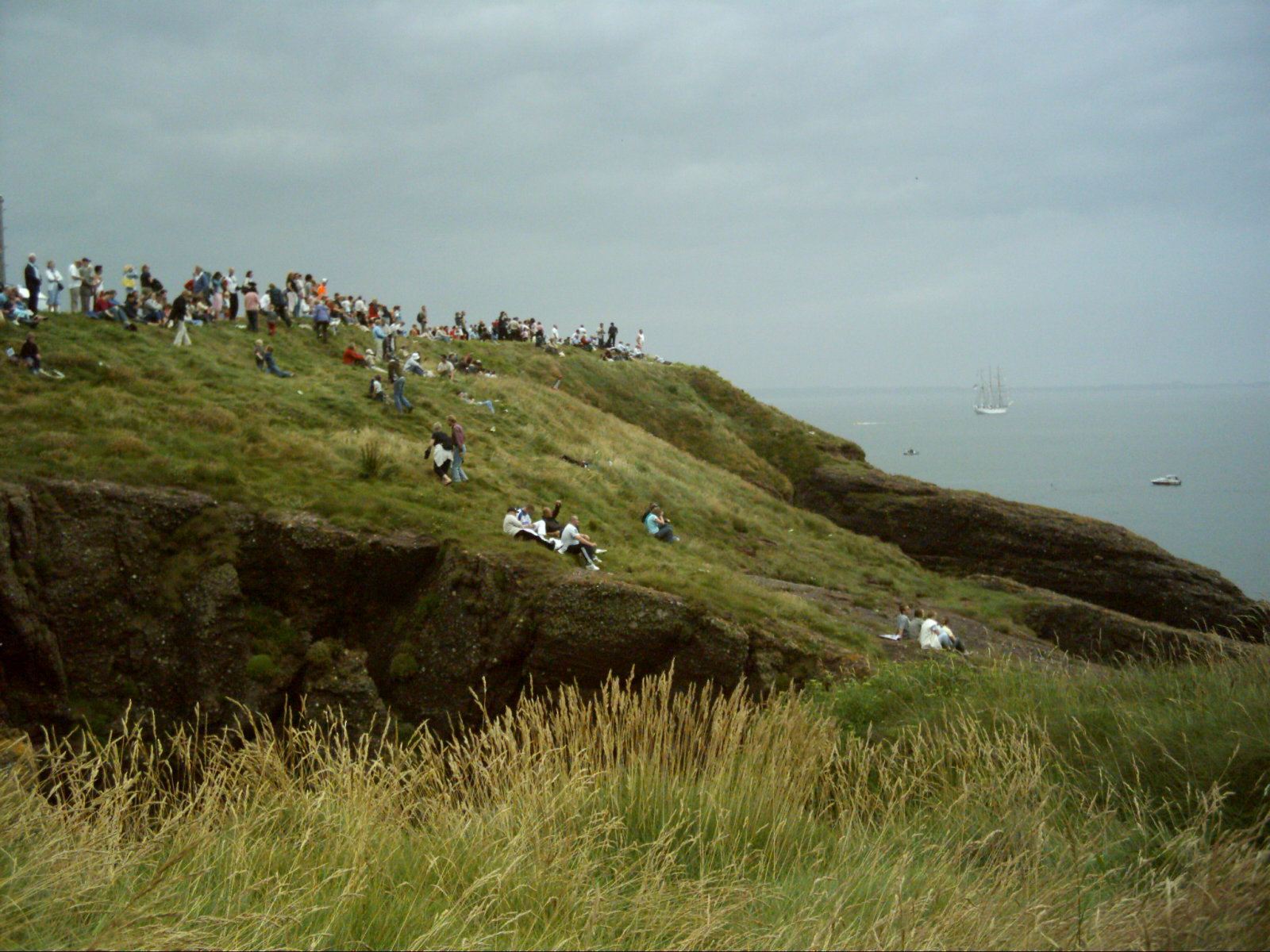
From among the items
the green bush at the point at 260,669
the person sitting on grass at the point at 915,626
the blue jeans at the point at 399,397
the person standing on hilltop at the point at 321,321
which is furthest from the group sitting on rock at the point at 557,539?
the person standing on hilltop at the point at 321,321

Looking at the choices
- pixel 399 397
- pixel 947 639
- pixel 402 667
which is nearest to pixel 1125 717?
pixel 402 667

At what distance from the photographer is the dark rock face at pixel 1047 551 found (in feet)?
121

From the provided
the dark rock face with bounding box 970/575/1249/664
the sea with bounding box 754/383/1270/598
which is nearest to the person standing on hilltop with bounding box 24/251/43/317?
the dark rock face with bounding box 970/575/1249/664

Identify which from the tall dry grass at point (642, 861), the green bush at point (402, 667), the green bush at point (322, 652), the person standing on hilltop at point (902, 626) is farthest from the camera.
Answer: the person standing on hilltop at point (902, 626)

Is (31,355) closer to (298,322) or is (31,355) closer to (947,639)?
(298,322)

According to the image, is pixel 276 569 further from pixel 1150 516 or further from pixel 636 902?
pixel 1150 516

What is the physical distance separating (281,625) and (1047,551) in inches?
1288

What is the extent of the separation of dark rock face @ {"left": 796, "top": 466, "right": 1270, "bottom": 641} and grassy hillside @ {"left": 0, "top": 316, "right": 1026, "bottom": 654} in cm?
408

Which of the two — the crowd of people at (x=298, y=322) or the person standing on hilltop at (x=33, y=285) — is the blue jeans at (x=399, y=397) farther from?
the person standing on hilltop at (x=33, y=285)

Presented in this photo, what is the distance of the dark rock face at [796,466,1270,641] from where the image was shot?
37031 mm

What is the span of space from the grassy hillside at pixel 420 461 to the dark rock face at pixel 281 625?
3.19 ft

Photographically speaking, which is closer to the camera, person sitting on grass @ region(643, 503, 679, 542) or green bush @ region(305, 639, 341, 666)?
green bush @ region(305, 639, 341, 666)

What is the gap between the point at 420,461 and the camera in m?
26.6

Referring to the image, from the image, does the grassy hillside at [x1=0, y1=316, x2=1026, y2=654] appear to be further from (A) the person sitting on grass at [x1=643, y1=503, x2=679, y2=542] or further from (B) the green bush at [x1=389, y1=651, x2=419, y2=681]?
(B) the green bush at [x1=389, y1=651, x2=419, y2=681]
